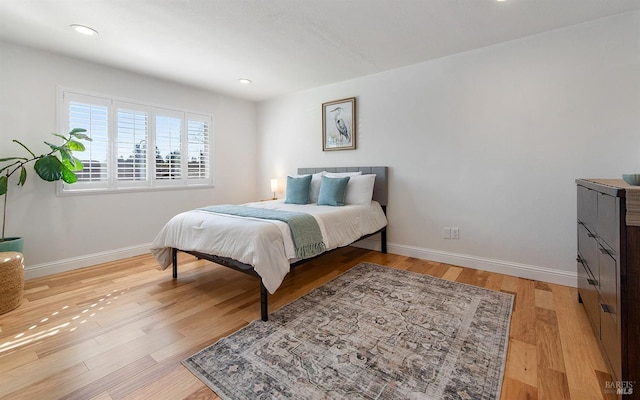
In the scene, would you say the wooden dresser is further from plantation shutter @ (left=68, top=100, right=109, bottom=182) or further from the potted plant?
plantation shutter @ (left=68, top=100, right=109, bottom=182)

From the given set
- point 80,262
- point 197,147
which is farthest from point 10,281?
point 197,147

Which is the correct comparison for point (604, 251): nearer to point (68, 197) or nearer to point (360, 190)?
point (360, 190)

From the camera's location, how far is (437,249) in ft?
11.4

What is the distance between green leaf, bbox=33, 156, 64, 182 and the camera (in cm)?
279

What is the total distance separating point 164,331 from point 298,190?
88.9 inches

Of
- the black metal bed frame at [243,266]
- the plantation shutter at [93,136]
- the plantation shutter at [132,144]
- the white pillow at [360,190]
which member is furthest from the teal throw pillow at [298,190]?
the plantation shutter at [93,136]

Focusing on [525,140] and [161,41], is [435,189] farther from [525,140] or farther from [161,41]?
[161,41]

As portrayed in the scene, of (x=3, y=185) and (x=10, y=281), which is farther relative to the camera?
(x=3, y=185)

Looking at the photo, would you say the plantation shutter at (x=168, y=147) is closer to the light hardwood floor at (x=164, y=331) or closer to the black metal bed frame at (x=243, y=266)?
the light hardwood floor at (x=164, y=331)

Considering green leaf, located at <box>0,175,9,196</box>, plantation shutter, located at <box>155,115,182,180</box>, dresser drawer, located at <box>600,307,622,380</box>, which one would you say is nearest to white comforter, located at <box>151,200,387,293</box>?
green leaf, located at <box>0,175,9,196</box>

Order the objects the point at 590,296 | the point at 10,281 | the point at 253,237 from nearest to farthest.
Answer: the point at 590,296
the point at 253,237
the point at 10,281

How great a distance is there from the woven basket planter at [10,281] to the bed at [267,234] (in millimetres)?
969

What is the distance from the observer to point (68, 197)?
3238 millimetres

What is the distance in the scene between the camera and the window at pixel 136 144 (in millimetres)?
3314
